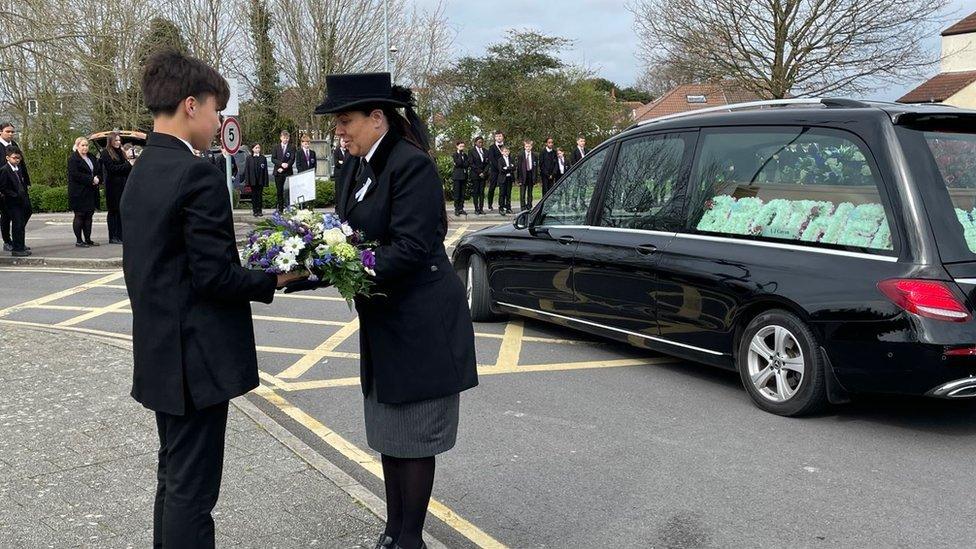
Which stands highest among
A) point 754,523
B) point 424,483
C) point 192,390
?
point 192,390

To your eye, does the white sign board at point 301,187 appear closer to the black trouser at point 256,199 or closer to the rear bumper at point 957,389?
the rear bumper at point 957,389

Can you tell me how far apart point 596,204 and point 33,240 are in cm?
1412

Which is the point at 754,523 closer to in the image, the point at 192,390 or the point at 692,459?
the point at 692,459

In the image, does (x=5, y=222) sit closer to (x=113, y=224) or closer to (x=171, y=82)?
(x=113, y=224)

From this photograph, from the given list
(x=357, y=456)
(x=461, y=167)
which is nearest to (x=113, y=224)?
(x=461, y=167)

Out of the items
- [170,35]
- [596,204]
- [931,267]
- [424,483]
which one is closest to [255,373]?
[424,483]

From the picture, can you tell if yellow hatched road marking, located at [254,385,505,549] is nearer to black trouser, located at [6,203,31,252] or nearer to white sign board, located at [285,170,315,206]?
white sign board, located at [285,170,315,206]

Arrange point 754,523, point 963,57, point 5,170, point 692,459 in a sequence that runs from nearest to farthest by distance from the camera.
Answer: point 754,523 < point 692,459 < point 5,170 < point 963,57

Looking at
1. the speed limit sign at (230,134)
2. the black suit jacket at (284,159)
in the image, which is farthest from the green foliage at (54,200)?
the speed limit sign at (230,134)

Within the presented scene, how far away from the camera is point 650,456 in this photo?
5008 millimetres

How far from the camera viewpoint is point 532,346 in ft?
25.5

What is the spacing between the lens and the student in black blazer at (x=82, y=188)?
15.5m

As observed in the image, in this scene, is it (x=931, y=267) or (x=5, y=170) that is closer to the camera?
(x=931, y=267)

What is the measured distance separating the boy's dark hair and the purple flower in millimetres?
750
